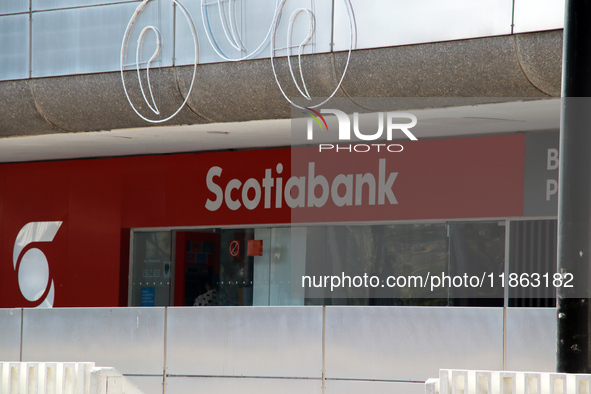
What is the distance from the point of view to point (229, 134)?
11477 millimetres

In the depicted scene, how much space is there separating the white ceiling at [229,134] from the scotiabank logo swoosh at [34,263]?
1344 mm

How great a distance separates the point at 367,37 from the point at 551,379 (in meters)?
5.58

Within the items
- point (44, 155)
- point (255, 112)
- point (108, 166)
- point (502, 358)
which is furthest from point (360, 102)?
point (44, 155)

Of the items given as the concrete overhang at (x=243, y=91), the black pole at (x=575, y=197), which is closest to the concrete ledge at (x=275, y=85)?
the concrete overhang at (x=243, y=91)

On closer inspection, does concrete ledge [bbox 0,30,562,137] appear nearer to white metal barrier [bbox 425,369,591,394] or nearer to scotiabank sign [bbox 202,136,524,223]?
scotiabank sign [bbox 202,136,524,223]

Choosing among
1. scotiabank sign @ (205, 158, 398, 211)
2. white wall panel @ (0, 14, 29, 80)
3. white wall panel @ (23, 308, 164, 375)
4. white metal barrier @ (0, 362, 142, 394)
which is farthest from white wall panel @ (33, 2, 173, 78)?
white metal barrier @ (0, 362, 142, 394)

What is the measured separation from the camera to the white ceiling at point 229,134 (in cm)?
963

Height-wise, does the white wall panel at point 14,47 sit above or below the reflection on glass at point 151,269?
above

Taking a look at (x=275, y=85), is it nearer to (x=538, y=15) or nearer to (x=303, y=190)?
(x=303, y=190)

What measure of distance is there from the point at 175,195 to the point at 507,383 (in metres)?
8.83

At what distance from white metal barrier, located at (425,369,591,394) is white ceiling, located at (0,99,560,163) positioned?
483cm

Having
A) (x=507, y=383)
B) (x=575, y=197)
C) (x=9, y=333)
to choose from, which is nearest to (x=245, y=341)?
(x=9, y=333)

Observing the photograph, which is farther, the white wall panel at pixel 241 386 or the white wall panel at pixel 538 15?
the white wall panel at pixel 241 386

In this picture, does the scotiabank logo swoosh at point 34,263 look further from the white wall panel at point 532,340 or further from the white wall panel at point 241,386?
the white wall panel at point 532,340
